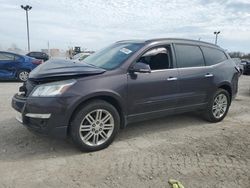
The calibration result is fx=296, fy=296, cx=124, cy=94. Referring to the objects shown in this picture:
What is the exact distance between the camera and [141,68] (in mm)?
4594

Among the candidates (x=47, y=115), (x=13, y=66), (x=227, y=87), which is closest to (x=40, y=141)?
(x=47, y=115)

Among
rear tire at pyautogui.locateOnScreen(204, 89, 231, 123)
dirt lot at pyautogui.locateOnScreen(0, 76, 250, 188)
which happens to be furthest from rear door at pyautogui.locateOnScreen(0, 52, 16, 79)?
rear tire at pyautogui.locateOnScreen(204, 89, 231, 123)

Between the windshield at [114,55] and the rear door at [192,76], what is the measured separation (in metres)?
0.91

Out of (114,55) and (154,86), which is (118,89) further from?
(114,55)

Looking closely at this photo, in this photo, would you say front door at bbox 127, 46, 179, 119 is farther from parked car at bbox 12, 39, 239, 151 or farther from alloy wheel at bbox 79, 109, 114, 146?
alloy wheel at bbox 79, 109, 114, 146

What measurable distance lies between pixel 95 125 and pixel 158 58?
5.53ft

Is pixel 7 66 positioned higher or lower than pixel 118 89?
lower

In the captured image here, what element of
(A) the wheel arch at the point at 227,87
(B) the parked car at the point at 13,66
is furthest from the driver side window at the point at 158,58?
(B) the parked car at the point at 13,66

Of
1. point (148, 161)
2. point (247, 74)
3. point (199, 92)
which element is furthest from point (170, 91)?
point (247, 74)

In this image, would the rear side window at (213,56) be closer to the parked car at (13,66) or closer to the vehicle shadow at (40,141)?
the vehicle shadow at (40,141)

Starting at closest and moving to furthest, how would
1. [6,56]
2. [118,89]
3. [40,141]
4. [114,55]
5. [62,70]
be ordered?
1. [62,70]
2. [118,89]
3. [40,141]
4. [114,55]
5. [6,56]

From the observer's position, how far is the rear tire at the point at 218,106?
19.8 feet

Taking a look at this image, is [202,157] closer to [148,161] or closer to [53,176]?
[148,161]

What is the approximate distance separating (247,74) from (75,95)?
21292 mm
